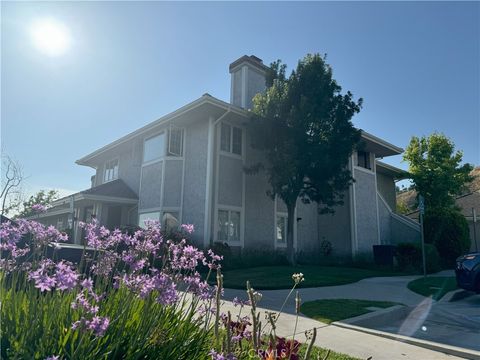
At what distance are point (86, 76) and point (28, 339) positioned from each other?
814cm

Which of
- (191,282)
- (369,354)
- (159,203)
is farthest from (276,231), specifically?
(191,282)

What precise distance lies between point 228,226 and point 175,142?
4.83 metres

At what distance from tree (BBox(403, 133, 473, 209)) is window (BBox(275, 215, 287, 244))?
41.9 feet

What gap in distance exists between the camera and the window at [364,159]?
2083 cm

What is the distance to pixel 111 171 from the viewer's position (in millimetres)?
22984

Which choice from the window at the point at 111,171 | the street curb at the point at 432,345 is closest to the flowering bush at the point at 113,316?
the street curb at the point at 432,345

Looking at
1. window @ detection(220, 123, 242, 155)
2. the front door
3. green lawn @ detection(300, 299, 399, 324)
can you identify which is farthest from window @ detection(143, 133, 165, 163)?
green lawn @ detection(300, 299, 399, 324)

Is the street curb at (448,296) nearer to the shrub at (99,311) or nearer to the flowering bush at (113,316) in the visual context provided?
the flowering bush at (113,316)

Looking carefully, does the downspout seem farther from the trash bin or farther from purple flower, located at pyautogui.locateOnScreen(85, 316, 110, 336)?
purple flower, located at pyautogui.locateOnScreen(85, 316, 110, 336)

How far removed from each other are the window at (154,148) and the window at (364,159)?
11.5 meters

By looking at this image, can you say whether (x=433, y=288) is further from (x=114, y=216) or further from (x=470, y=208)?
(x=470, y=208)

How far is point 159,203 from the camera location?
16.1 meters

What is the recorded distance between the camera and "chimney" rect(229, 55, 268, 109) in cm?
1745

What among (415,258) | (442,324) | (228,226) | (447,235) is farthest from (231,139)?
(447,235)
